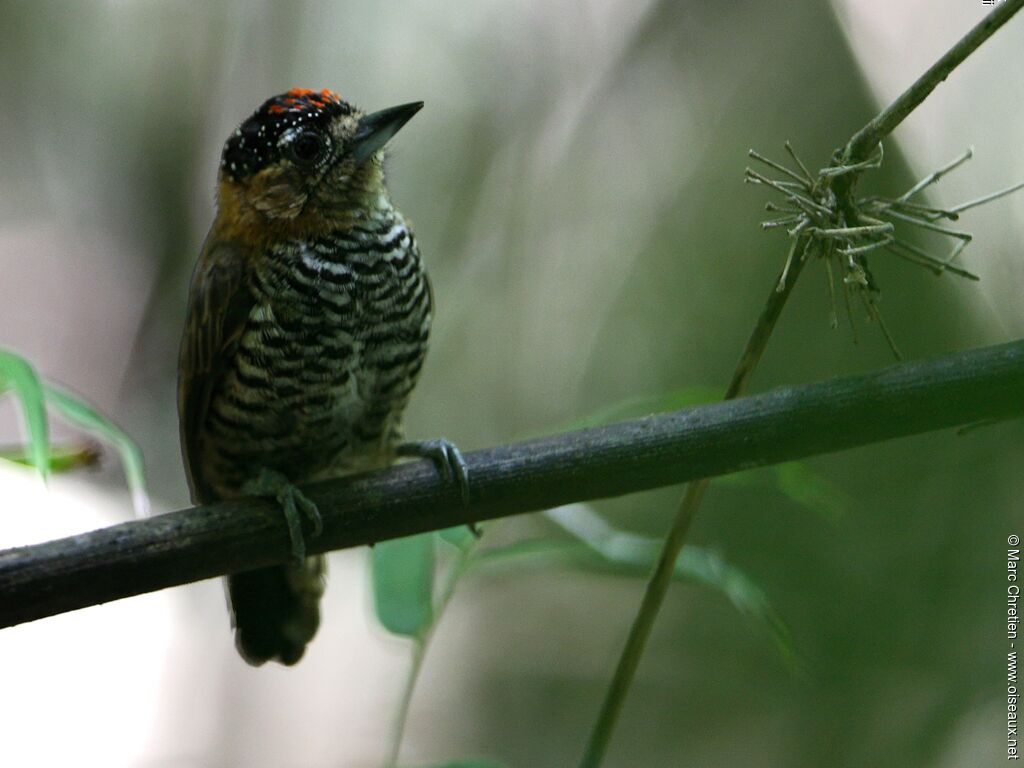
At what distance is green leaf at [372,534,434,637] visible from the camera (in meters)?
1.39

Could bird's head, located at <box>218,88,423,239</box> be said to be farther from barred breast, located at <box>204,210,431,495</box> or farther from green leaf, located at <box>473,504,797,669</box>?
green leaf, located at <box>473,504,797,669</box>

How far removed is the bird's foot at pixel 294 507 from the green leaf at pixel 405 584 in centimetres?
10

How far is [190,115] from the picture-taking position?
11.2ft

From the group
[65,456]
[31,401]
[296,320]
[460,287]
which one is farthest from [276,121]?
[460,287]

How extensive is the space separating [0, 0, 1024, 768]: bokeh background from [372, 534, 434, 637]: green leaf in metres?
1.46

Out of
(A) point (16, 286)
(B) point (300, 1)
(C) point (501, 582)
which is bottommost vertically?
(C) point (501, 582)

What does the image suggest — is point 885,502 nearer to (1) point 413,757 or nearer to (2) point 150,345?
(1) point 413,757

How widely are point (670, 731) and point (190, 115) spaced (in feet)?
8.12

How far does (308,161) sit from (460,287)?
5.86ft

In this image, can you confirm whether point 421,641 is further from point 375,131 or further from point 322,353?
point 375,131

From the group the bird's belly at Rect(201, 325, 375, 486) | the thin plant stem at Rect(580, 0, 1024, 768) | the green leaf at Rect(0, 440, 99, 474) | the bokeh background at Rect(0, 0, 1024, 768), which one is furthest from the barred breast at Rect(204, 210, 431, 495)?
the bokeh background at Rect(0, 0, 1024, 768)

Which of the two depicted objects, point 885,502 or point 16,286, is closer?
point 885,502

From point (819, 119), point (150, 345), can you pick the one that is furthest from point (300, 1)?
point (819, 119)

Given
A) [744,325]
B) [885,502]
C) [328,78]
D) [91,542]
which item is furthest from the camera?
[328,78]
